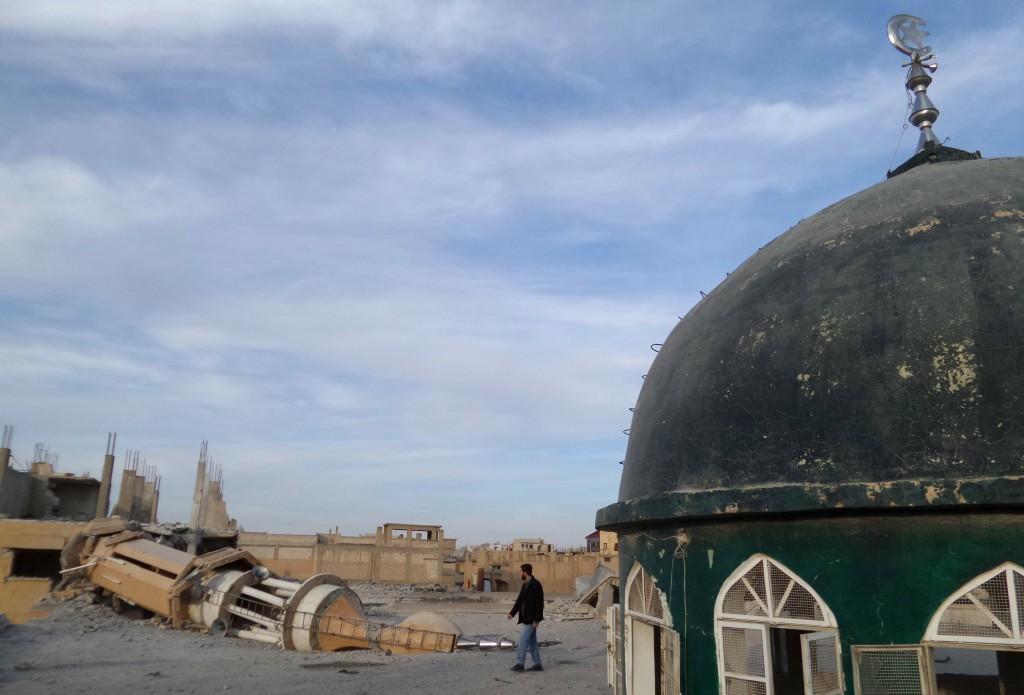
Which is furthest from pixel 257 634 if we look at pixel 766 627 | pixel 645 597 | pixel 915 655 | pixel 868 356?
pixel 868 356

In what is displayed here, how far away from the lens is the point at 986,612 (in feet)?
15.6

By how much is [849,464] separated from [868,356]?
32.4 inches

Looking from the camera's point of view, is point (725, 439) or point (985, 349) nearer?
point (985, 349)

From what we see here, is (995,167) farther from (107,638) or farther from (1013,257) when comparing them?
(107,638)

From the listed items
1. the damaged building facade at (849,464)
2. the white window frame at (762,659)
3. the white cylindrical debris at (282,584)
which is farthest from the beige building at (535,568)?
the white window frame at (762,659)

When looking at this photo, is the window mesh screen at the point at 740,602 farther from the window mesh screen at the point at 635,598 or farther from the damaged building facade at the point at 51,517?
the damaged building facade at the point at 51,517

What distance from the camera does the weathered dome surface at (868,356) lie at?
16.7ft

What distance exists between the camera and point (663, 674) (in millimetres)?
6234

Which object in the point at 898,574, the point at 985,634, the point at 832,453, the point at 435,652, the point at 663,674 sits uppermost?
the point at 832,453

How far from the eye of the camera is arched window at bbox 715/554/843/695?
5129 mm

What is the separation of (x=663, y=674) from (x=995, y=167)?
17.4ft

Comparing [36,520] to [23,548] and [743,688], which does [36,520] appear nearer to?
[23,548]

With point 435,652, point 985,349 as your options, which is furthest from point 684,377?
point 435,652

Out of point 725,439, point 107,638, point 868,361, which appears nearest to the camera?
point 868,361
